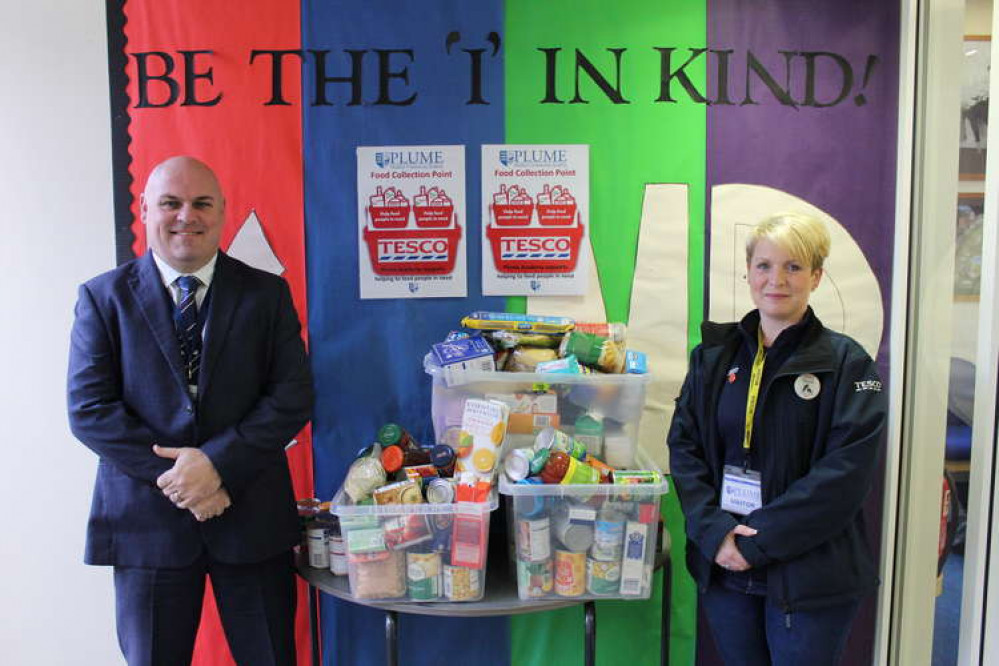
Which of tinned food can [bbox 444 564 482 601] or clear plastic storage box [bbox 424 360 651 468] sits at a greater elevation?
clear plastic storage box [bbox 424 360 651 468]

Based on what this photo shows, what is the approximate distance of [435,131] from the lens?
243cm

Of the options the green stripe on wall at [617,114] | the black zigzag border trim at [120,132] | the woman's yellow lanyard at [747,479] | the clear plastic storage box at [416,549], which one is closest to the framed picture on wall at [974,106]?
the green stripe on wall at [617,114]

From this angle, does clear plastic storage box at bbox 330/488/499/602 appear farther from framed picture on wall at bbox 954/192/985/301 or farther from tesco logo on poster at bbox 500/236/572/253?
framed picture on wall at bbox 954/192/985/301

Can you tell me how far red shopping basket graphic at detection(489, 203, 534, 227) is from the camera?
8.01ft

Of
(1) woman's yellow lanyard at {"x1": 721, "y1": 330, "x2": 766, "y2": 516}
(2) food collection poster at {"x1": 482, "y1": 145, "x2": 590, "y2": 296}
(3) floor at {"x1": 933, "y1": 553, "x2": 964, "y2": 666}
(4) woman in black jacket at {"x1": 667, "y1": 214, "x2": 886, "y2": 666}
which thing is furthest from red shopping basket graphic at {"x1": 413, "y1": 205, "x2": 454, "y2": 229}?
(3) floor at {"x1": 933, "y1": 553, "x2": 964, "y2": 666}

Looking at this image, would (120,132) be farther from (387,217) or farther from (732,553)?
(732,553)

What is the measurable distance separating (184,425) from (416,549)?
673mm

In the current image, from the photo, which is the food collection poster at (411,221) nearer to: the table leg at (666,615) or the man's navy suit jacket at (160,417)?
the man's navy suit jacket at (160,417)

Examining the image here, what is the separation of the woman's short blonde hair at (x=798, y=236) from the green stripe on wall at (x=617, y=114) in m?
0.65

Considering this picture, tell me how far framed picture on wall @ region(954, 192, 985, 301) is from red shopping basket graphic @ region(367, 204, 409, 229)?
1.65 m

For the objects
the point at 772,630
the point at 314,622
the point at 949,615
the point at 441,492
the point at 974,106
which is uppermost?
the point at 974,106

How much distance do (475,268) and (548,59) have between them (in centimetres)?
72

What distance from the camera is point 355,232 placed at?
2453 millimetres

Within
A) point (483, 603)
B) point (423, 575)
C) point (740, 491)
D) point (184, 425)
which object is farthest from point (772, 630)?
point (184, 425)
